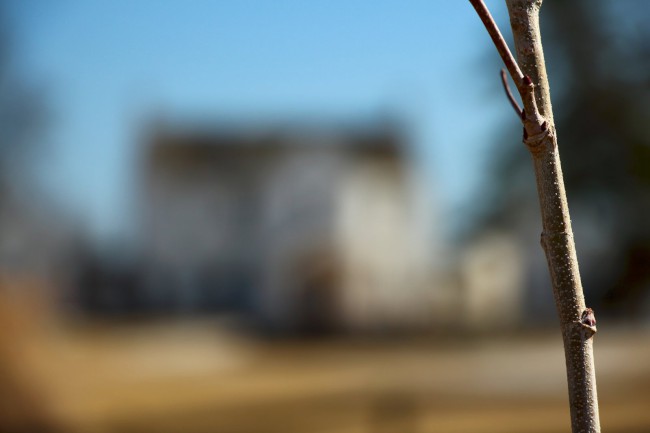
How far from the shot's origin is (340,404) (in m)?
7.94

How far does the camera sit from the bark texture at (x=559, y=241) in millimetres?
395

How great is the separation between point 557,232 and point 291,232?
12.7 meters

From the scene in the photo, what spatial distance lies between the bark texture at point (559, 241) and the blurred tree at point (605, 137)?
13.6 ft

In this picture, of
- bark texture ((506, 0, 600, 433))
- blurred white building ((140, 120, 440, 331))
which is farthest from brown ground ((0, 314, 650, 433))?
bark texture ((506, 0, 600, 433))

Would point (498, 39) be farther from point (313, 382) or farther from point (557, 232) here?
Result: point (313, 382)

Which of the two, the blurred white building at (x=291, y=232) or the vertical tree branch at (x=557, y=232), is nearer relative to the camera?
the vertical tree branch at (x=557, y=232)

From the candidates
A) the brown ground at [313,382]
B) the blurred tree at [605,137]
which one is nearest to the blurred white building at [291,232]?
the brown ground at [313,382]

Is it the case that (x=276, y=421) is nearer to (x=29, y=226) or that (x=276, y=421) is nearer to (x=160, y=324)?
(x=29, y=226)

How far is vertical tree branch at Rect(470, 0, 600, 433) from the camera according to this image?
0.39 meters

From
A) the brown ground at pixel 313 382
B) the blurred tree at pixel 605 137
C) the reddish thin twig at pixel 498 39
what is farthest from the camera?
the brown ground at pixel 313 382

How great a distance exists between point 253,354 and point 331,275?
6.36 ft

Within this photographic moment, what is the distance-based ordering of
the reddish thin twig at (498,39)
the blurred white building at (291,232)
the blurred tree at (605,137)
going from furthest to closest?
the blurred white building at (291,232) < the blurred tree at (605,137) < the reddish thin twig at (498,39)

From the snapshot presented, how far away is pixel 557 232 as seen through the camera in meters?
0.40

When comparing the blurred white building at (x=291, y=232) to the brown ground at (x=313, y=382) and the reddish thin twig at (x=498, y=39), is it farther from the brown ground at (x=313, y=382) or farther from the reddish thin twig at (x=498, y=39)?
the reddish thin twig at (x=498, y=39)
